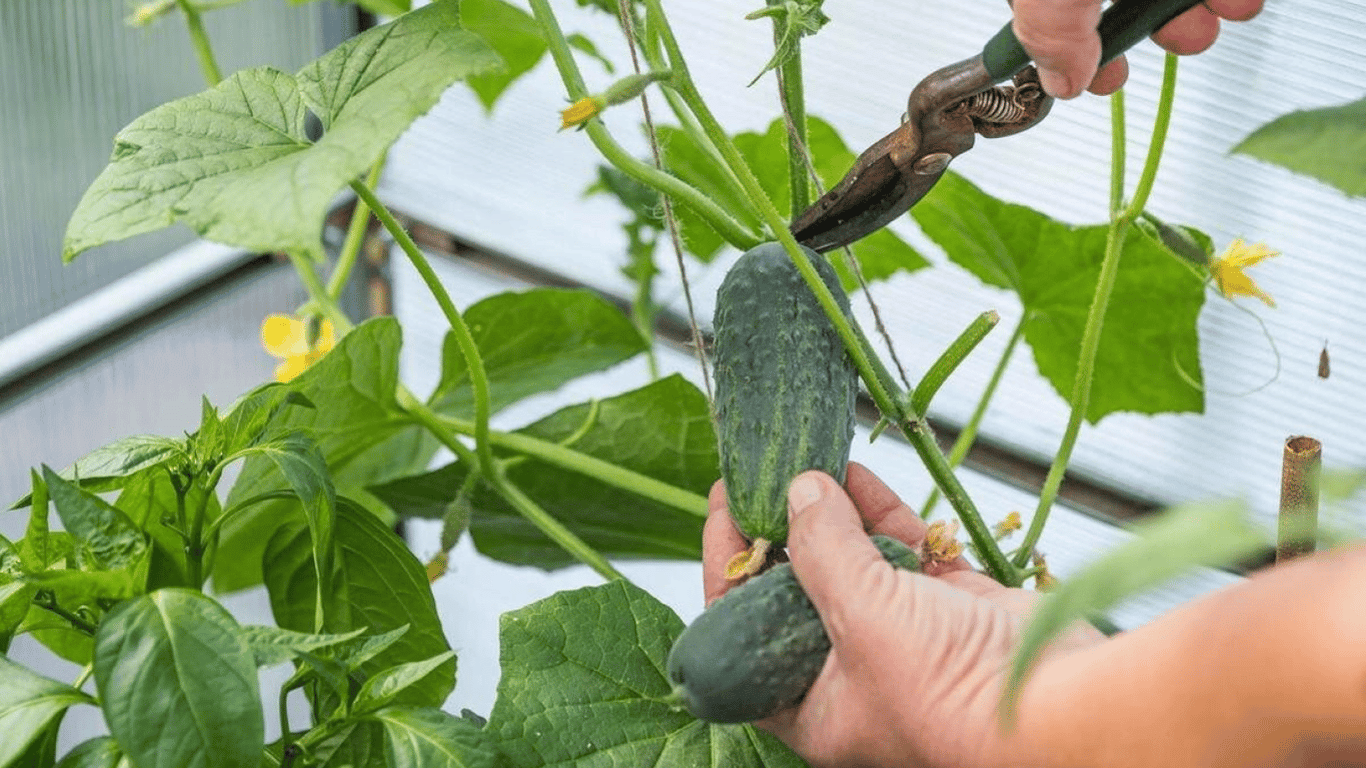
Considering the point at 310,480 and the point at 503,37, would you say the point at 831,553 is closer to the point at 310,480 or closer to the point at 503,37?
the point at 310,480

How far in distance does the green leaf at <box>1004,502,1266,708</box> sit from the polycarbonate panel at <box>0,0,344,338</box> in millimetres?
1021

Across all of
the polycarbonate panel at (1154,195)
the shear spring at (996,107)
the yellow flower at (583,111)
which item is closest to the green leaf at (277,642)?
the yellow flower at (583,111)

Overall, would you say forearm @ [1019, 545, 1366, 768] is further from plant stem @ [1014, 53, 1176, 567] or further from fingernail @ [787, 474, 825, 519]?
plant stem @ [1014, 53, 1176, 567]

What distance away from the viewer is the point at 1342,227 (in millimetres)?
901

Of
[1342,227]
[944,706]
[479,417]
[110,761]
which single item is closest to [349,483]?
[479,417]

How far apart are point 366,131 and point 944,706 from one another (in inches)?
12.8

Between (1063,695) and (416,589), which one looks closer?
(1063,695)

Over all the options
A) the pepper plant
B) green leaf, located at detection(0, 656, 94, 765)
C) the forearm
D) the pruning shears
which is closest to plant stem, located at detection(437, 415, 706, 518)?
the pepper plant

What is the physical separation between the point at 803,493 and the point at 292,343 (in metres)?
0.46

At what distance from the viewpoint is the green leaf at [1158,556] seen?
0.91ft

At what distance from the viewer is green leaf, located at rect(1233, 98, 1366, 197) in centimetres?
45

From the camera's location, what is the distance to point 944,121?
0.61m

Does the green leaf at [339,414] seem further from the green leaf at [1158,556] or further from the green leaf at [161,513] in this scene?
the green leaf at [1158,556]

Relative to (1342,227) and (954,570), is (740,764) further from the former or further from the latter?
(1342,227)
